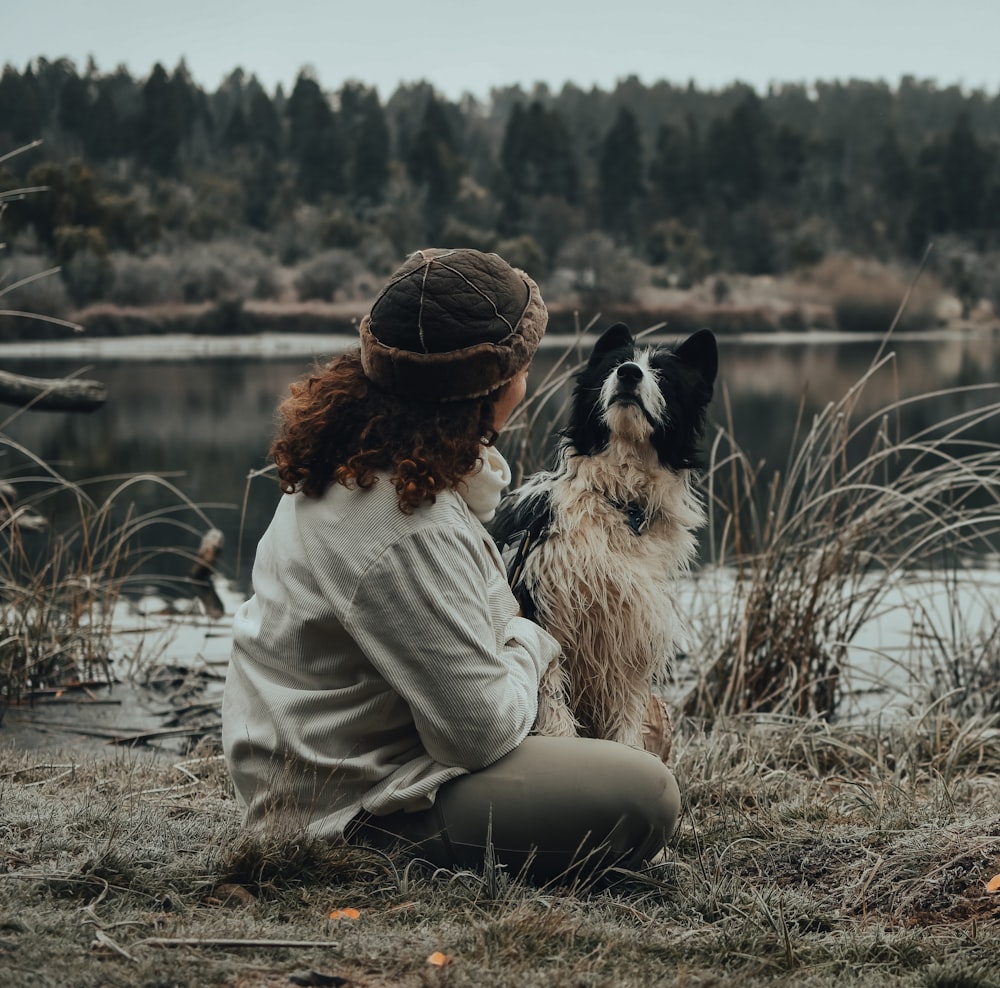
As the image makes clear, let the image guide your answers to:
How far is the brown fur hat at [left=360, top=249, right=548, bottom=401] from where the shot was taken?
2410 millimetres

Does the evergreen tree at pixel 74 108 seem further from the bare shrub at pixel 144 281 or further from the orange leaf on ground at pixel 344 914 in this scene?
the orange leaf on ground at pixel 344 914

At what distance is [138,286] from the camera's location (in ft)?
108

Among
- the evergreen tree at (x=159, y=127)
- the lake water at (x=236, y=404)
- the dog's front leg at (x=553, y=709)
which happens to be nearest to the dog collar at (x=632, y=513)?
the dog's front leg at (x=553, y=709)

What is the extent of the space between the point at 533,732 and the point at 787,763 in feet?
5.64

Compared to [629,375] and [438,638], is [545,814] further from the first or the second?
[629,375]

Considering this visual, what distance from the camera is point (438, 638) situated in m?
2.30

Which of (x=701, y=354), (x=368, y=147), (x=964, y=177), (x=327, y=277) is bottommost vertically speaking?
(x=701, y=354)

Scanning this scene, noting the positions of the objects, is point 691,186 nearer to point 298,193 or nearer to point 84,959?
point 298,193

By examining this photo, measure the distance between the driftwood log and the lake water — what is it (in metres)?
0.66

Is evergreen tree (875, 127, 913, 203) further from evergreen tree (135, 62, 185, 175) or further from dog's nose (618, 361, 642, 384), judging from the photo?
dog's nose (618, 361, 642, 384)

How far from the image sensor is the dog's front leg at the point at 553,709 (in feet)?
9.95

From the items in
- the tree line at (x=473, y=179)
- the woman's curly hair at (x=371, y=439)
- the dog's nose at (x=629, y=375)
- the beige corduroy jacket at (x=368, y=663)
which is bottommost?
the beige corduroy jacket at (x=368, y=663)

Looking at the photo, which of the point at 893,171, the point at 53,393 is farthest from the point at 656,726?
the point at 893,171

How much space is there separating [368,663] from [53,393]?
A: 263 centimetres
